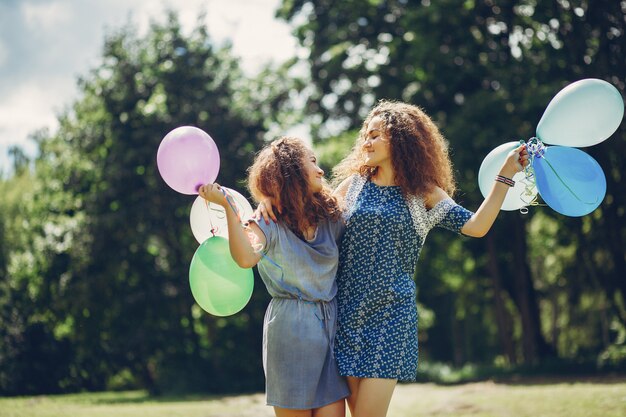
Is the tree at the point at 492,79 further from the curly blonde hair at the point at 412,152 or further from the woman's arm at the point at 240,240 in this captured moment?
the woman's arm at the point at 240,240

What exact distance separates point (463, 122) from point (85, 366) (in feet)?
38.8

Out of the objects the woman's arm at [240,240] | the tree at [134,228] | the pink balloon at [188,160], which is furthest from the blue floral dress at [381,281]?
the tree at [134,228]

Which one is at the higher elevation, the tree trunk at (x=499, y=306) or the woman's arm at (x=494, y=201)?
the woman's arm at (x=494, y=201)

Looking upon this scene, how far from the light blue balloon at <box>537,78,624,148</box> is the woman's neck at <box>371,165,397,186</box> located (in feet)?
3.14

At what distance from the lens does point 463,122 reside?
52.2 feet

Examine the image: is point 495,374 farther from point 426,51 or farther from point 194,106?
point 194,106

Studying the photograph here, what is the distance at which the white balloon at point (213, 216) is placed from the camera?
421 cm

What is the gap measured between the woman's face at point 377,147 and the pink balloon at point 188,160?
784 millimetres

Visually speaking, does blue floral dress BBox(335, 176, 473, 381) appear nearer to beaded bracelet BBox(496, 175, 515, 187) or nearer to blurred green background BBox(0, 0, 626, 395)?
beaded bracelet BBox(496, 175, 515, 187)

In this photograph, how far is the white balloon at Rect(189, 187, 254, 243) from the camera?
166 inches

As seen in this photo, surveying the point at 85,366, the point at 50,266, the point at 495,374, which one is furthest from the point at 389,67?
the point at 85,366

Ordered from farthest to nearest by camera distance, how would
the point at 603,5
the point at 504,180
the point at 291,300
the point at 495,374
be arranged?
the point at 495,374, the point at 603,5, the point at 504,180, the point at 291,300

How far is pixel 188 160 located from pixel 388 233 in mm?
1116

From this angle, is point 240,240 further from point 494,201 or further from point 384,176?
point 494,201
